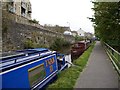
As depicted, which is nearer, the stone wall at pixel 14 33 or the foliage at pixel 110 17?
the stone wall at pixel 14 33

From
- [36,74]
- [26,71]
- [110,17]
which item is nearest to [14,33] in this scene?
[110,17]

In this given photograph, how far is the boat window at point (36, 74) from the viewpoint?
6359mm

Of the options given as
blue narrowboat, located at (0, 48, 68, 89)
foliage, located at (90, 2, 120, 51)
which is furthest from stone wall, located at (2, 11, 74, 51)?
blue narrowboat, located at (0, 48, 68, 89)

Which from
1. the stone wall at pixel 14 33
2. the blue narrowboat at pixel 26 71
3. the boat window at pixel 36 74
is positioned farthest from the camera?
the stone wall at pixel 14 33

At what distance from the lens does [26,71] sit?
6.02 m

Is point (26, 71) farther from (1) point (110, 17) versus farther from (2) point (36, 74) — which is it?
(1) point (110, 17)

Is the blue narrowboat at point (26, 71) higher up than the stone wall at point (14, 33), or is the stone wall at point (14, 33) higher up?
the stone wall at point (14, 33)

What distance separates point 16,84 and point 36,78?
1465 millimetres

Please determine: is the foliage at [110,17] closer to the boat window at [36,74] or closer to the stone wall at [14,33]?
the stone wall at [14,33]

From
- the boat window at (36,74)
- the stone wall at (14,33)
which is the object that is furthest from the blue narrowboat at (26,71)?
the stone wall at (14,33)

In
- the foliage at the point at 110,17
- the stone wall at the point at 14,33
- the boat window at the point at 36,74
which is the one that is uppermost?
the foliage at the point at 110,17

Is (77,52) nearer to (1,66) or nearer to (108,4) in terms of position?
(108,4)

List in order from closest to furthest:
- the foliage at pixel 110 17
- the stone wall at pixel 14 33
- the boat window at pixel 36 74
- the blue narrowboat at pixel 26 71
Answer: the blue narrowboat at pixel 26 71
the boat window at pixel 36 74
the stone wall at pixel 14 33
the foliage at pixel 110 17

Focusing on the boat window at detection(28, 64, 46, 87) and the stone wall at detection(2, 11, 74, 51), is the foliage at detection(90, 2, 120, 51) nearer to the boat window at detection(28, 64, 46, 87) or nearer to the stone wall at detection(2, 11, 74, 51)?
the stone wall at detection(2, 11, 74, 51)
